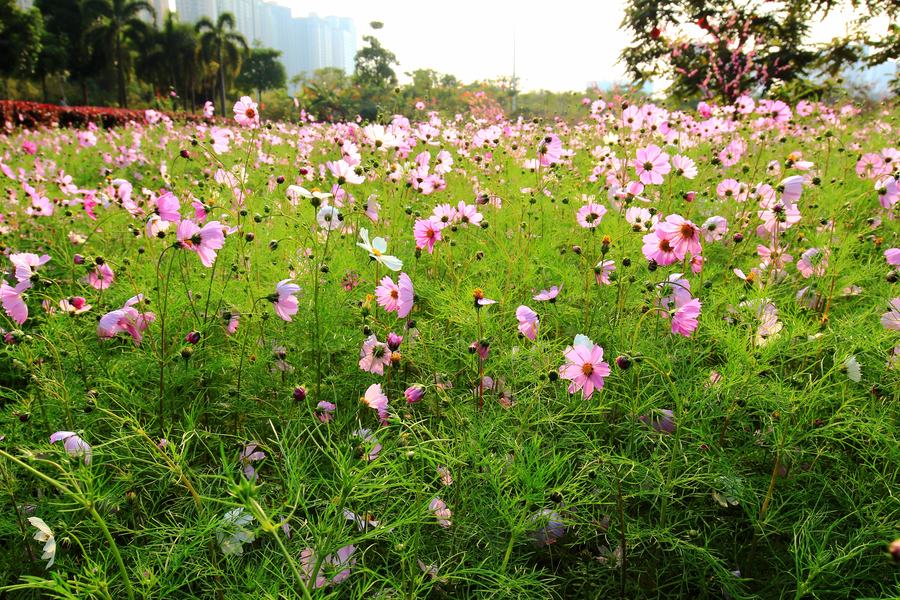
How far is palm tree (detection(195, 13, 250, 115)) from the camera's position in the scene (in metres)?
38.5

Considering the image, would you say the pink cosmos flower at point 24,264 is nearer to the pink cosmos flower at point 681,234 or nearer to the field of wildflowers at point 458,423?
the field of wildflowers at point 458,423

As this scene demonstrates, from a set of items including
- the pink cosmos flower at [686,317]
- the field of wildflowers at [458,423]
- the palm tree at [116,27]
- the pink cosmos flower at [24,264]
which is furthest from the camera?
the palm tree at [116,27]

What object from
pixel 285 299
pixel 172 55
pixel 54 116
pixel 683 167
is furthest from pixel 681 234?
pixel 172 55

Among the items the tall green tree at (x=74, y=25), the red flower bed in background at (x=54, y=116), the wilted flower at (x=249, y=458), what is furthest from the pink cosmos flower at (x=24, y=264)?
the tall green tree at (x=74, y=25)

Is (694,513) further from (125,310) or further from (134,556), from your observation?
(125,310)

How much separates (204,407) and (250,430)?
0.43ft

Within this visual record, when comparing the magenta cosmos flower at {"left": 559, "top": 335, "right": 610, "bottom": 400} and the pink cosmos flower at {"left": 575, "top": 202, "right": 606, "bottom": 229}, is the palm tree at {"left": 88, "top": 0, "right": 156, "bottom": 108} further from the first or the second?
the magenta cosmos flower at {"left": 559, "top": 335, "right": 610, "bottom": 400}

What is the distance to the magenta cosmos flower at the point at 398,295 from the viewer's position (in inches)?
53.1

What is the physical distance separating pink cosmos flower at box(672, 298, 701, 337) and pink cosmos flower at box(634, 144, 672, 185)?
0.86 meters

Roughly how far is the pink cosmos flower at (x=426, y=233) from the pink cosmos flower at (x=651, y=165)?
0.81 m

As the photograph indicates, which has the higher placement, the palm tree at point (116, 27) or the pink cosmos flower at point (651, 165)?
the palm tree at point (116, 27)

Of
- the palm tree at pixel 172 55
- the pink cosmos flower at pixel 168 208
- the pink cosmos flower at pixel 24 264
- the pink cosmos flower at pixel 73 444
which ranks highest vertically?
the palm tree at pixel 172 55

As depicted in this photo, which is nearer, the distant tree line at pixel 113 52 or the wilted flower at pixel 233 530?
the wilted flower at pixel 233 530

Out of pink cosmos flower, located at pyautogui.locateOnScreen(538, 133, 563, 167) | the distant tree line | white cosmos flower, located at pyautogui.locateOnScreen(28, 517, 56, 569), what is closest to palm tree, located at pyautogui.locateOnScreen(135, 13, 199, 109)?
the distant tree line
